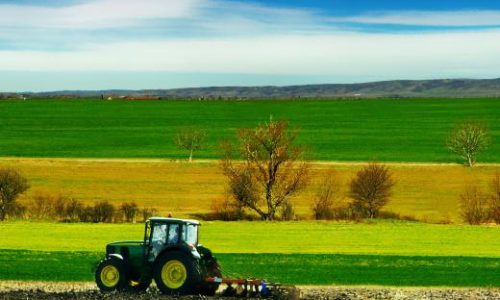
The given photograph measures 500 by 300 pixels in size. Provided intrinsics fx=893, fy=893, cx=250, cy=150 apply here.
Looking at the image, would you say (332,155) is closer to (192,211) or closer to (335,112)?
(192,211)

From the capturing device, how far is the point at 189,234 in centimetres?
2453

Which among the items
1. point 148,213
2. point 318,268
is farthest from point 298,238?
point 148,213

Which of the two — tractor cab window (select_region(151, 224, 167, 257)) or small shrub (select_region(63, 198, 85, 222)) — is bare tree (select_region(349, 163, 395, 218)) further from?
tractor cab window (select_region(151, 224, 167, 257))

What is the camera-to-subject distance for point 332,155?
349 ft

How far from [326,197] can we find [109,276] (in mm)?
42671

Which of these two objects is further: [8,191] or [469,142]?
[469,142]

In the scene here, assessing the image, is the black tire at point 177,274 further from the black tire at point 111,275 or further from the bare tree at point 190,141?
the bare tree at point 190,141

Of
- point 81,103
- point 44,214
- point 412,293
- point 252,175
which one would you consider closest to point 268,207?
point 252,175

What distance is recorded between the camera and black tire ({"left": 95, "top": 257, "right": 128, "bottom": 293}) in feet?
82.7

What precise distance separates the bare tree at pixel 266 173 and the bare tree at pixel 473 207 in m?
12.3

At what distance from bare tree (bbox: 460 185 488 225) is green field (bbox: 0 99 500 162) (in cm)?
2631

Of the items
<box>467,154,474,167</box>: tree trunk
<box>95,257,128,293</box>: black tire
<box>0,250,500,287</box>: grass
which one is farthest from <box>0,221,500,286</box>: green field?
<box>467,154,474,167</box>: tree trunk

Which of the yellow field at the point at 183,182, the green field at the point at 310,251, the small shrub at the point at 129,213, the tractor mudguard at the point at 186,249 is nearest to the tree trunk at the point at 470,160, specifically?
the yellow field at the point at 183,182

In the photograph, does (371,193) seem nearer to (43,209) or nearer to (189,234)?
(43,209)
